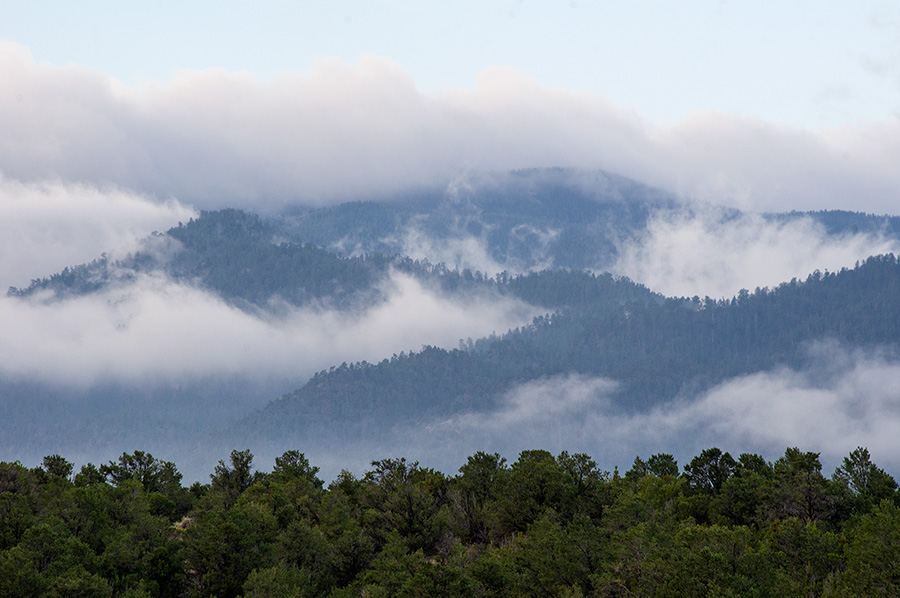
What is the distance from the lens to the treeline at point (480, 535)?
3157 inches

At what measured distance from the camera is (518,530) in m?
113

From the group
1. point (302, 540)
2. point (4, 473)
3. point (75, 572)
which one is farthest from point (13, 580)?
point (4, 473)

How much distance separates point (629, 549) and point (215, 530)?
38.8 m

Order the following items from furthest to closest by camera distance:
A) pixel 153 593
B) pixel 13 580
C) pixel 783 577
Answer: pixel 153 593 → pixel 13 580 → pixel 783 577

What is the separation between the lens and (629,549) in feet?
283

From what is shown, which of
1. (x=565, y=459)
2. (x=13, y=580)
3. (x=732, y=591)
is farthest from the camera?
(x=565, y=459)

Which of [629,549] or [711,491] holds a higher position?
[711,491]

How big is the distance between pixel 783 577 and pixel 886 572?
7121 millimetres

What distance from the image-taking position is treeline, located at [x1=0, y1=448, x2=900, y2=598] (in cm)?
8019

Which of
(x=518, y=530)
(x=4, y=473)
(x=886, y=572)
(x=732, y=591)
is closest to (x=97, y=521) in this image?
(x=4, y=473)

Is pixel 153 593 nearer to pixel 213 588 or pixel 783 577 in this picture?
pixel 213 588

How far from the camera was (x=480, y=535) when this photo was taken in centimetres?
11956

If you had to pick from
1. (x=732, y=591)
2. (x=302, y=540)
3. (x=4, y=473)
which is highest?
(x=4, y=473)

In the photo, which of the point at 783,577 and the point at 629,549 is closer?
the point at 783,577
